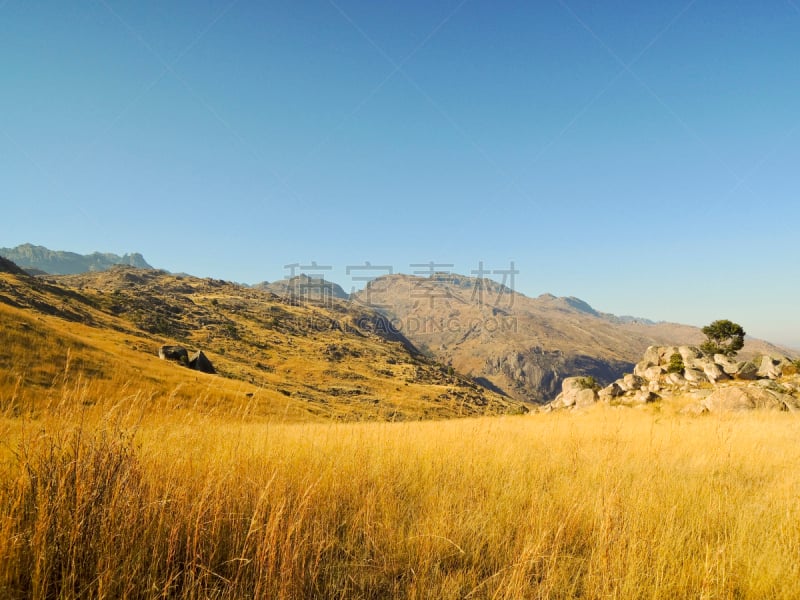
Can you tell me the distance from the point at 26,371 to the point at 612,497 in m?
31.9

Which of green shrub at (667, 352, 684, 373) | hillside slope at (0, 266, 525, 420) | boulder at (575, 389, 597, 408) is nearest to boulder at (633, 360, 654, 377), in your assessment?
green shrub at (667, 352, 684, 373)

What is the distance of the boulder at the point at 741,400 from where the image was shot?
49.6ft

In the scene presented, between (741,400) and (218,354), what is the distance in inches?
2683

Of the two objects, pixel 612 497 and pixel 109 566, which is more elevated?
pixel 612 497

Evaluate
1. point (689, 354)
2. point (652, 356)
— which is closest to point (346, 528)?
point (689, 354)

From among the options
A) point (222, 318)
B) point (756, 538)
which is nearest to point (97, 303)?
point (222, 318)

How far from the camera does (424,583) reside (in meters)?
2.67

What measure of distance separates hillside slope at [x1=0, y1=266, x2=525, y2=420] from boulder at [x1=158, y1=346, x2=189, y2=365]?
1.44 meters

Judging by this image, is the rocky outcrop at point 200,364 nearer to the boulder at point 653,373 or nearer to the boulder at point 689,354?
the boulder at point 653,373

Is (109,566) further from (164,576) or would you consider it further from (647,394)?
(647,394)

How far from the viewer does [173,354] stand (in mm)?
42469

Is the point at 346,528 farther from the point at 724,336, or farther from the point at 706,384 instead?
the point at 724,336

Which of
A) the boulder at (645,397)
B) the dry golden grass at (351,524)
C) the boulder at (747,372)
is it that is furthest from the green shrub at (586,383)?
the dry golden grass at (351,524)

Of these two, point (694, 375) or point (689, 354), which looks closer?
point (694, 375)
